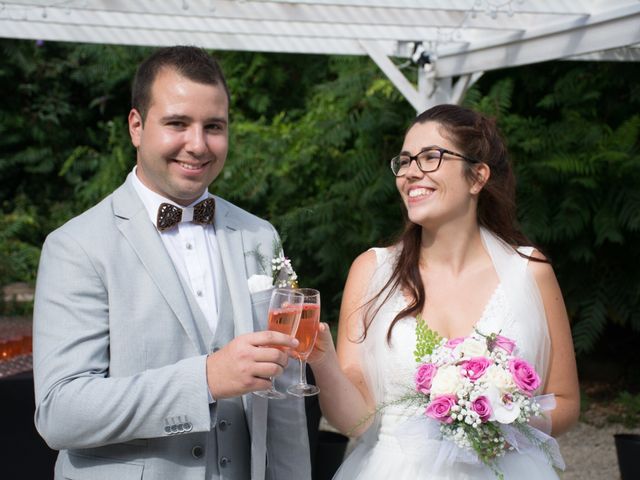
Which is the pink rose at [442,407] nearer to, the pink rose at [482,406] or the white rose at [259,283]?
the pink rose at [482,406]

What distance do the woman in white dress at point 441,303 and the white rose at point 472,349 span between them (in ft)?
1.00

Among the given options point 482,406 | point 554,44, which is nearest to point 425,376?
point 482,406

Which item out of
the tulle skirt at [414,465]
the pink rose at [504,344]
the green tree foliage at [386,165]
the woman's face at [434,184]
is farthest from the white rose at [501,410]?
the green tree foliage at [386,165]

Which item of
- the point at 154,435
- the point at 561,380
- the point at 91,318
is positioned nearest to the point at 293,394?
the point at 154,435

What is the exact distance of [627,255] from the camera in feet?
26.7

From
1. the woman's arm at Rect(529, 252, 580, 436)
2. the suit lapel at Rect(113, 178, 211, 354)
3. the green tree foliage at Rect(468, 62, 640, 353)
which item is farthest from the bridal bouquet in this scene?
the green tree foliage at Rect(468, 62, 640, 353)

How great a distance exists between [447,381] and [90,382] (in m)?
1.19

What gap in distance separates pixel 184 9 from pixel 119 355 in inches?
152

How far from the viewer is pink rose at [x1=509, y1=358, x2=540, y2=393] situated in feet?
9.44

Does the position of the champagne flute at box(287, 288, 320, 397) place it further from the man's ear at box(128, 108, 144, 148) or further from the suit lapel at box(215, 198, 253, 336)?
the man's ear at box(128, 108, 144, 148)

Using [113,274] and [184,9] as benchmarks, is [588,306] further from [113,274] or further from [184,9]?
[113,274]

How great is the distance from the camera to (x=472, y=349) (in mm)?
2918

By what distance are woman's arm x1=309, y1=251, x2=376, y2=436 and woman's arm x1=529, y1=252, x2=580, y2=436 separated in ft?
2.40

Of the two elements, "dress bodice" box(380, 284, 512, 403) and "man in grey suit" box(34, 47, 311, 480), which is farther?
"dress bodice" box(380, 284, 512, 403)
